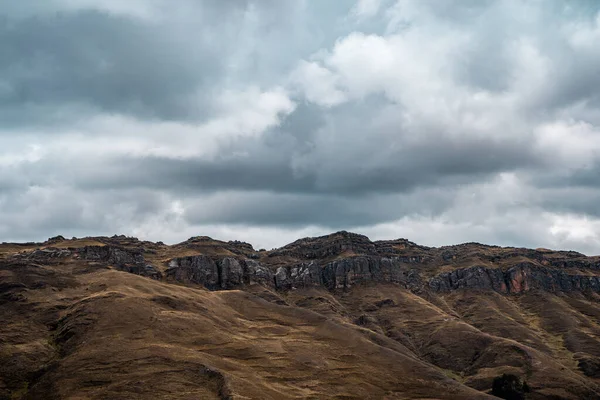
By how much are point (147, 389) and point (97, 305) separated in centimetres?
6443

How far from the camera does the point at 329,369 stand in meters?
175

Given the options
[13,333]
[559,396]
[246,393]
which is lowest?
[559,396]

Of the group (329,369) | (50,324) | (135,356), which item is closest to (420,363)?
(329,369)

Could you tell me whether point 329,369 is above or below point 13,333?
below

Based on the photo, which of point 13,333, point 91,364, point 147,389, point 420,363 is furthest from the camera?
point 420,363

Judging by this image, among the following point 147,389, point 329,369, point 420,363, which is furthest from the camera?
point 420,363

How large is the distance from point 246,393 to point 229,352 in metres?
37.7

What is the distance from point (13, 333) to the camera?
164500 mm

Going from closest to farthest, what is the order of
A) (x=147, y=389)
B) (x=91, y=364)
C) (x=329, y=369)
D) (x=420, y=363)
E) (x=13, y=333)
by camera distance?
(x=147, y=389), (x=91, y=364), (x=13, y=333), (x=329, y=369), (x=420, y=363)

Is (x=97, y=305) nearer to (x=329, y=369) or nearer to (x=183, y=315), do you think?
(x=183, y=315)

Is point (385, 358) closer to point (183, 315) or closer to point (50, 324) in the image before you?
point (183, 315)

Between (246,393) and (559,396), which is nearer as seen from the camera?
(246,393)

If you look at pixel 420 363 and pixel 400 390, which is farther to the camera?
pixel 420 363

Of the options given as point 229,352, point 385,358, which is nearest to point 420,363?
point 385,358
